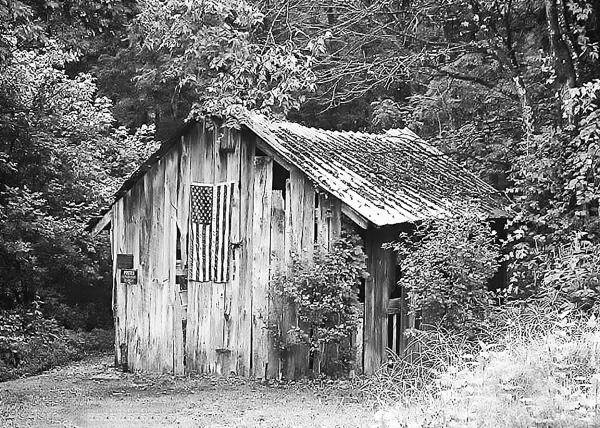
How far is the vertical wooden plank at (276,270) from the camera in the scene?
13391mm

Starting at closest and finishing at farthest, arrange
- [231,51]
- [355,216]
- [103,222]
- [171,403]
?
[171,403] < [355,216] < [231,51] < [103,222]

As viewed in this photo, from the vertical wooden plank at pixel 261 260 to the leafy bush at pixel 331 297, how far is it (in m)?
0.75

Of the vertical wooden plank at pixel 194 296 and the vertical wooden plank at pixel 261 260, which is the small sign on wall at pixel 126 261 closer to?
the vertical wooden plank at pixel 194 296

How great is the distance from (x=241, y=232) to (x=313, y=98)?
5881mm

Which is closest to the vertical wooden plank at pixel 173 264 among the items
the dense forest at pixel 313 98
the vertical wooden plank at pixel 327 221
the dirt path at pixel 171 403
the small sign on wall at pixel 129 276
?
the dirt path at pixel 171 403

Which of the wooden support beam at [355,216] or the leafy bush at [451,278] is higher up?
the wooden support beam at [355,216]

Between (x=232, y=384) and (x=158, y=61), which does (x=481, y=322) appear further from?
(x=158, y=61)

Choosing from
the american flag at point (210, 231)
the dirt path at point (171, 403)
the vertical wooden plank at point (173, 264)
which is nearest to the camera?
the dirt path at point (171, 403)

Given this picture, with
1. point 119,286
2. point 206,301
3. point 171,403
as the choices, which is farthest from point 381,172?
point 171,403

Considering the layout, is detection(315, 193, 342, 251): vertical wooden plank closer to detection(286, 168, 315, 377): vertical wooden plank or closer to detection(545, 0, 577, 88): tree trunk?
detection(286, 168, 315, 377): vertical wooden plank

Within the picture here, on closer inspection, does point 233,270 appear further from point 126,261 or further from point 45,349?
point 45,349

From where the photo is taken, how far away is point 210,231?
14.2m

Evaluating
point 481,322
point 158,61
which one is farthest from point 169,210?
point 158,61

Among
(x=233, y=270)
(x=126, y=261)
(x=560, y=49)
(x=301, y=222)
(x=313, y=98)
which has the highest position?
(x=313, y=98)
